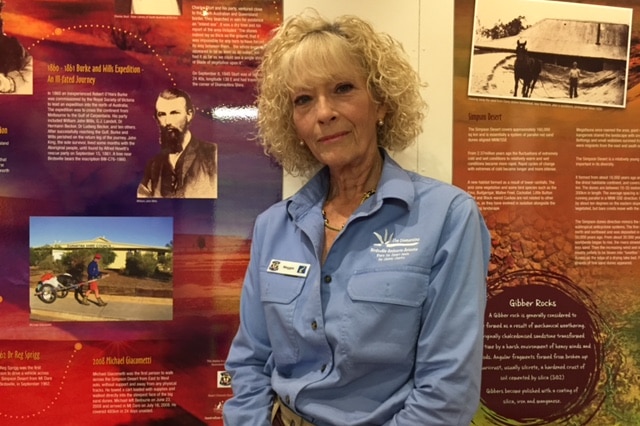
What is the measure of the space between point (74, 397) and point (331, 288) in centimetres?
94

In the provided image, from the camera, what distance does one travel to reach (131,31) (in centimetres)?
161

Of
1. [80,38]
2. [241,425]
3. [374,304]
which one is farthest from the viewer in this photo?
[80,38]

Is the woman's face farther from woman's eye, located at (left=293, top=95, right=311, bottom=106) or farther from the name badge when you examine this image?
the name badge

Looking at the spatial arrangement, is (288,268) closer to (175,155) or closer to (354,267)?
(354,267)

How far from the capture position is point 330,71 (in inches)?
50.5

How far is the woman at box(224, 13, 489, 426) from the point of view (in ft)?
3.87

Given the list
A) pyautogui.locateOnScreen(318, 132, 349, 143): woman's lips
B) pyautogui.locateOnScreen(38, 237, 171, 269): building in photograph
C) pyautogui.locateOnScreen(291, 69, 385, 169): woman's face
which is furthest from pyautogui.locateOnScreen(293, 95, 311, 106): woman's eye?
pyautogui.locateOnScreen(38, 237, 171, 269): building in photograph

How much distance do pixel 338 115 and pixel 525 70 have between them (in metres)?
0.70

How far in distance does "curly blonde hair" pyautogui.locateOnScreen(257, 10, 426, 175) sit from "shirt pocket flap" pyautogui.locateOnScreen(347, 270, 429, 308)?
42 centimetres

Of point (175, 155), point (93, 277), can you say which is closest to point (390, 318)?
point (175, 155)

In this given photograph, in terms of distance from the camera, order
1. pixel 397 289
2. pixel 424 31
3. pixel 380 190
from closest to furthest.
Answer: pixel 397 289
pixel 380 190
pixel 424 31

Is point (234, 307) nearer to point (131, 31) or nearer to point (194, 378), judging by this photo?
point (194, 378)

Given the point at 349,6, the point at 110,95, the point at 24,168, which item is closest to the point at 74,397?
the point at 24,168

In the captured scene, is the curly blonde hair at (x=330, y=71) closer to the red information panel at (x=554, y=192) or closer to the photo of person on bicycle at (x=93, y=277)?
the red information panel at (x=554, y=192)
